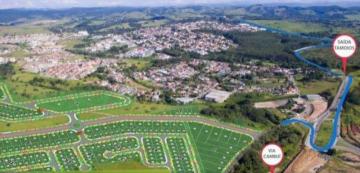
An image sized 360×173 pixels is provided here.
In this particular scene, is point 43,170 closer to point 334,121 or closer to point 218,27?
point 334,121

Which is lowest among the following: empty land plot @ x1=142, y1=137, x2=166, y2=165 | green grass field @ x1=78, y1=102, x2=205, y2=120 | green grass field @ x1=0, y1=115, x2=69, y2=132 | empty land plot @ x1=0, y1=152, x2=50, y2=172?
empty land plot @ x1=0, y1=152, x2=50, y2=172

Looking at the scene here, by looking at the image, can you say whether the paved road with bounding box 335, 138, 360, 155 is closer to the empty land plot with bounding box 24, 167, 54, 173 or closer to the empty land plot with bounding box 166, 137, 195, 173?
the empty land plot with bounding box 166, 137, 195, 173

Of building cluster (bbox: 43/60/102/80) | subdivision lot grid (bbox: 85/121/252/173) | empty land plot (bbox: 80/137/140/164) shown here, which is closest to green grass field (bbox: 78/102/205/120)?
subdivision lot grid (bbox: 85/121/252/173)

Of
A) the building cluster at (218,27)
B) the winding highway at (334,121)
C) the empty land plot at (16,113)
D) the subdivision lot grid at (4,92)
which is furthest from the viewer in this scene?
the building cluster at (218,27)

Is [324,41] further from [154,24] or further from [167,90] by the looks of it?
[154,24]

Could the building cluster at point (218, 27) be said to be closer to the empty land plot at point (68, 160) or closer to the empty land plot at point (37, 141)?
the empty land plot at point (37, 141)

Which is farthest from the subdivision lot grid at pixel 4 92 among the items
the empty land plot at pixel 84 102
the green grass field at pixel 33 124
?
the green grass field at pixel 33 124
